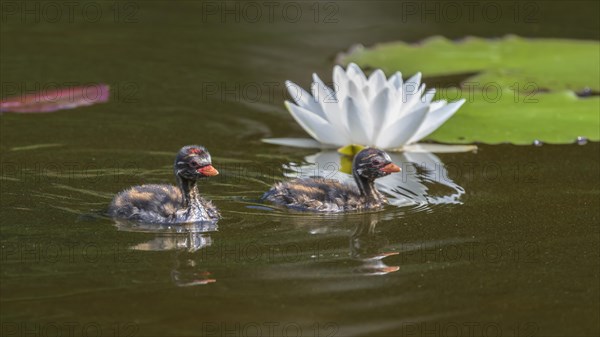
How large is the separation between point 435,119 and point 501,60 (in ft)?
8.22

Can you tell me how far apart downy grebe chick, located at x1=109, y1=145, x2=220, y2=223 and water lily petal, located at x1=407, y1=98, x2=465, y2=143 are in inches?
90.6

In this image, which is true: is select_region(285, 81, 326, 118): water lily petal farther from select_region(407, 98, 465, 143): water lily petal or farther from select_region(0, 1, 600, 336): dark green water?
select_region(407, 98, 465, 143): water lily petal

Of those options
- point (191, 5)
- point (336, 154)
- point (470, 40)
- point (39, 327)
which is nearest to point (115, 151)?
point (336, 154)

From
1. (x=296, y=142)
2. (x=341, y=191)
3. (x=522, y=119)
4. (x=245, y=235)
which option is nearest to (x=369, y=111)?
(x=296, y=142)

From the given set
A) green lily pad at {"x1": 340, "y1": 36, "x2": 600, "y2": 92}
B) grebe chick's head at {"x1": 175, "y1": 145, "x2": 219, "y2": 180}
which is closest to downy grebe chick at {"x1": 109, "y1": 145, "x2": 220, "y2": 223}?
grebe chick's head at {"x1": 175, "y1": 145, "x2": 219, "y2": 180}

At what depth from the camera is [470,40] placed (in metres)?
11.8

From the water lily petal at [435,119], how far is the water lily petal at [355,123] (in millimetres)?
412

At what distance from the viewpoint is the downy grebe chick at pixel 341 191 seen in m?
7.46

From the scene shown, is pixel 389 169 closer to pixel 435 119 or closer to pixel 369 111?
pixel 369 111

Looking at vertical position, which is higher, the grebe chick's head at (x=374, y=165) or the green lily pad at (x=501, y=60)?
the green lily pad at (x=501, y=60)

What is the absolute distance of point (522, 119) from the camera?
363 inches

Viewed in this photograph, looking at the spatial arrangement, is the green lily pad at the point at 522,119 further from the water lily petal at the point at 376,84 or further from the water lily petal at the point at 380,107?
the water lily petal at the point at 376,84

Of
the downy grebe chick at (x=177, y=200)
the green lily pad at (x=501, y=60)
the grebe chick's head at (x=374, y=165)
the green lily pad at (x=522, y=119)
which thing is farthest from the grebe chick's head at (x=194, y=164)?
the green lily pad at (x=501, y=60)

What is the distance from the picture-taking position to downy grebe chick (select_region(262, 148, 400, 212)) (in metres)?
7.46
